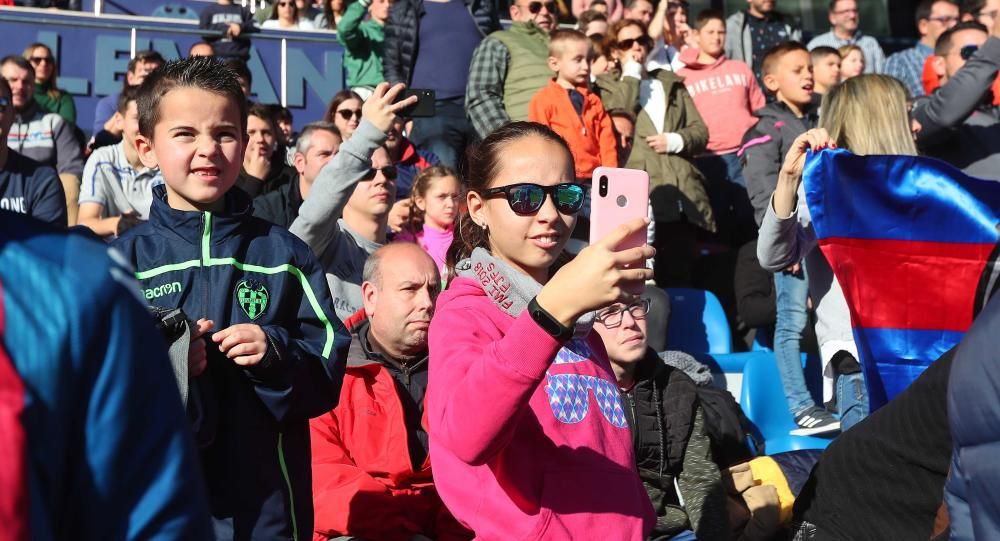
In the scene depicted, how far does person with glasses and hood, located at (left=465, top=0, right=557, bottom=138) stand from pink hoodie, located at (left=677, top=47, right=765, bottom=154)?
5.16 feet

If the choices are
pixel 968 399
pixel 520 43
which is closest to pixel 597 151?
pixel 520 43

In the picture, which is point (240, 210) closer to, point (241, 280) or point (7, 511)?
point (241, 280)

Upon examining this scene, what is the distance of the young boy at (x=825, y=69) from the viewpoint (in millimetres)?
9109

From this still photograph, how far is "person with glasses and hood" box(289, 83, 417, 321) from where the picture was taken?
13.4 feet

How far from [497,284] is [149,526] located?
156 cm

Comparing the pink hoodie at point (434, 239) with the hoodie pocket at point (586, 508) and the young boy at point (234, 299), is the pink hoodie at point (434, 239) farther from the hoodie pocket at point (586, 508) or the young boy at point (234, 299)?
the hoodie pocket at point (586, 508)

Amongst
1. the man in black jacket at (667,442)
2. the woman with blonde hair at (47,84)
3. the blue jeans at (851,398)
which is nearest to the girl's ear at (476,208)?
the man in black jacket at (667,442)

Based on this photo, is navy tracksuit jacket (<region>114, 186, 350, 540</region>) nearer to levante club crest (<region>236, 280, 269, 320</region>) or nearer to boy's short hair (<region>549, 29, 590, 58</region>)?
levante club crest (<region>236, 280, 269, 320</region>)

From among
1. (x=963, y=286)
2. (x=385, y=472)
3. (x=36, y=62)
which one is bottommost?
(x=385, y=472)

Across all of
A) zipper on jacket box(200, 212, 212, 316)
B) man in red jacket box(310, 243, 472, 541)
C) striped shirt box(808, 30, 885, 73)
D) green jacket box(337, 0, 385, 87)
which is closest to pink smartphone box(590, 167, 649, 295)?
zipper on jacket box(200, 212, 212, 316)

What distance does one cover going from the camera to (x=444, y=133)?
881 cm

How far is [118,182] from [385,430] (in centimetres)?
363

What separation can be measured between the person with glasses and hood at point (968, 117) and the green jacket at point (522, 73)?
2475 mm

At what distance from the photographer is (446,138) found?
347 inches
